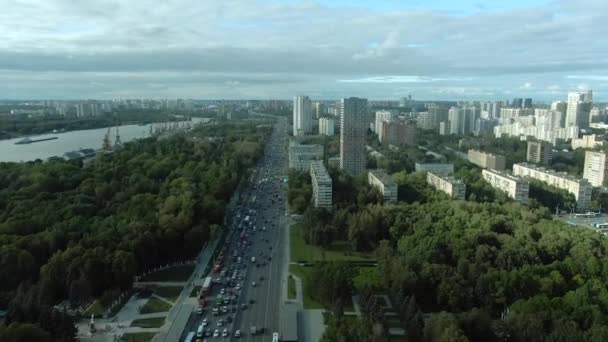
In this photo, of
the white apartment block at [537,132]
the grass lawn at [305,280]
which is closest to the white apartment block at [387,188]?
A: the grass lawn at [305,280]

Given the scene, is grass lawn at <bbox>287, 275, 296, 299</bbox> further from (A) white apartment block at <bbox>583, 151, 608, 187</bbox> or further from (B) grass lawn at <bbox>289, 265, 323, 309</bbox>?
(A) white apartment block at <bbox>583, 151, 608, 187</bbox>

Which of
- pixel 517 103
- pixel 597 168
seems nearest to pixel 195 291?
pixel 597 168

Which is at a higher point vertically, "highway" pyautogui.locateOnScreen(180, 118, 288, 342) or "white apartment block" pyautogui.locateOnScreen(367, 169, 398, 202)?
"white apartment block" pyautogui.locateOnScreen(367, 169, 398, 202)

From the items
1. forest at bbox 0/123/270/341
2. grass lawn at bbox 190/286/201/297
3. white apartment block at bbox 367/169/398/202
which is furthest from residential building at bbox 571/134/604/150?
grass lawn at bbox 190/286/201/297

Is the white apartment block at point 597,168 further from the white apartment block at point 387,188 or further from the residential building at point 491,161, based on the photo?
the white apartment block at point 387,188

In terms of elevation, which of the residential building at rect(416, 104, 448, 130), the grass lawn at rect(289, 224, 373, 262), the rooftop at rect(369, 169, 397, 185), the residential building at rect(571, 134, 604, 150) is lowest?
the grass lawn at rect(289, 224, 373, 262)

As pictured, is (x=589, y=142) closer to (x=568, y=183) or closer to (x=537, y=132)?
(x=537, y=132)
